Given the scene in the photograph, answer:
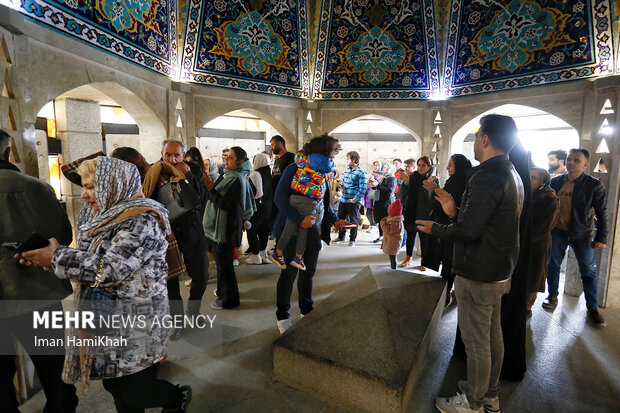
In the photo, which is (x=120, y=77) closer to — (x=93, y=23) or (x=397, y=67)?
(x=93, y=23)

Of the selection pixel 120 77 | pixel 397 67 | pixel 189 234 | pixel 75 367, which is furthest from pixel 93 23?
pixel 397 67

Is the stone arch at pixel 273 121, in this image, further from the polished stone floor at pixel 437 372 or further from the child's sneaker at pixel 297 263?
the child's sneaker at pixel 297 263

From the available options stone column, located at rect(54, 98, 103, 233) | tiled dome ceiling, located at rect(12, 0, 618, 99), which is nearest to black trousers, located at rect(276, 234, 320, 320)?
tiled dome ceiling, located at rect(12, 0, 618, 99)

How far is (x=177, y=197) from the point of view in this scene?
2.56 metres

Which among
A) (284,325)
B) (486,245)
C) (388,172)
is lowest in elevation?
(284,325)

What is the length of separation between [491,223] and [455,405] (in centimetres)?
119

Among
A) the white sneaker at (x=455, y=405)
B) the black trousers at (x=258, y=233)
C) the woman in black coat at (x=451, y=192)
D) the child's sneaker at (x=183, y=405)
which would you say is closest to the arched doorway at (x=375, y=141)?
the black trousers at (x=258, y=233)

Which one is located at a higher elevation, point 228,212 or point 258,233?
point 228,212

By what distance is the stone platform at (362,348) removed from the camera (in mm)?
1982

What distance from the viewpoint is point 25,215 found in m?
1.76

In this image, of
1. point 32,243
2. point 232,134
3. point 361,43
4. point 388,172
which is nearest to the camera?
point 32,243

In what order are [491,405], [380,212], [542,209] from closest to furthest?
[491,405]
[542,209]
[380,212]

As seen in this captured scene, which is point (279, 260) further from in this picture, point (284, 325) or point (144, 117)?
point (144, 117)

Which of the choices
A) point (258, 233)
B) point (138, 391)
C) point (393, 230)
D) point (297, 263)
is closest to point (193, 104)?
point (258, 233)
